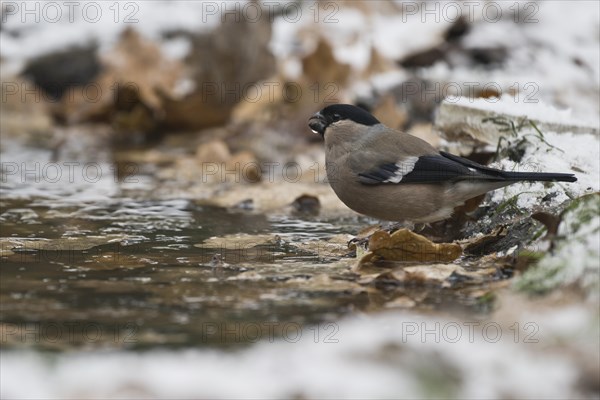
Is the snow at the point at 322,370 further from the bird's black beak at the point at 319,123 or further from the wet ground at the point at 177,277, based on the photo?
the bird's black beak at the point at 319,123

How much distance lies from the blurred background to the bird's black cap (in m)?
0.55

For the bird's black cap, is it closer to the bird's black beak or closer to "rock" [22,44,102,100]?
the bird's black beak

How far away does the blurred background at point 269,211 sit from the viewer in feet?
9.05

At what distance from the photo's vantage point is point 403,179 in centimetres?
466

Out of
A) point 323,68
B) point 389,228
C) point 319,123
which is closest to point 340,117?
point 319,123

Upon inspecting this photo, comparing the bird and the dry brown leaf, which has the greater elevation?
the bird

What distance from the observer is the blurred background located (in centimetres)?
276

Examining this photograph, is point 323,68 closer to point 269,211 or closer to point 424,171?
point 269,211

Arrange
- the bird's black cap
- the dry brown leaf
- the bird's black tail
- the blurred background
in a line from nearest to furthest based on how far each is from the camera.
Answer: the blurred background → the dry brown leaf → the bird's black tail → the bird's black cap

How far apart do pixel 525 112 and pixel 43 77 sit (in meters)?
6.86

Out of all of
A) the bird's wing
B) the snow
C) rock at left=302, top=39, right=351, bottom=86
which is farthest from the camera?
rock at left=302, top=39, right=351, bottom=86

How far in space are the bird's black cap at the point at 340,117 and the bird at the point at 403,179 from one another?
180mm

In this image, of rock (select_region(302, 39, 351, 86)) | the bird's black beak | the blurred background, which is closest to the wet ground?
the blurred background

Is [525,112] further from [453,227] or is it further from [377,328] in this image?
[377,328]
